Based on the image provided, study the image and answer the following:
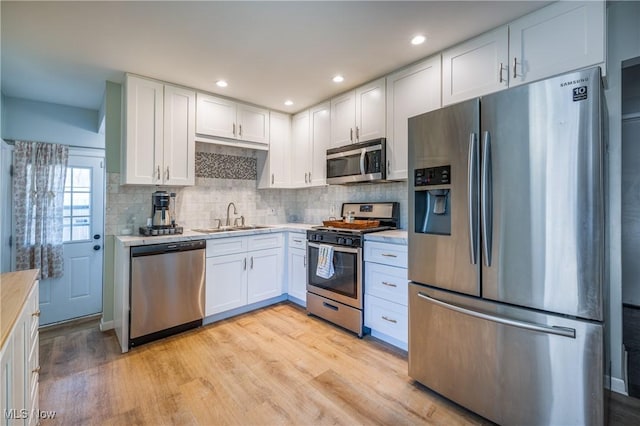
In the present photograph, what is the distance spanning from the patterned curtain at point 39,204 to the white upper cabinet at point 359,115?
3.24 metres

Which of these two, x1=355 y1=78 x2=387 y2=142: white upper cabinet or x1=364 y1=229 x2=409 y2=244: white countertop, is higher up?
x1=355 y1=78 x2=387 y2=142: white upper cabinet

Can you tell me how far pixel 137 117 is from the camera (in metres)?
Result: 2.80

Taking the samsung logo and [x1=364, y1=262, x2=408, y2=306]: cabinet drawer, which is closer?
the samsung logo

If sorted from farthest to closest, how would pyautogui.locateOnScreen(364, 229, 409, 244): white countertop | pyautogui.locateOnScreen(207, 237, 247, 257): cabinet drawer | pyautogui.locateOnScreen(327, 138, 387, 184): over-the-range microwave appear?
1. pyautogui.locateOnScreen(207, 237, 247, 257): cabinet drawer
2. pyautogui.locateOnScreen(327, 138, 387, 184): over-the-range microwave
3. pyautogui.locateOnScreen(364, 229, 409, 244): white countertop

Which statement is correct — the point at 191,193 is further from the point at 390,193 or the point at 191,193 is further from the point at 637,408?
the point at 637,408

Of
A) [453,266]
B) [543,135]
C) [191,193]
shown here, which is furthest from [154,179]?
[543,135]

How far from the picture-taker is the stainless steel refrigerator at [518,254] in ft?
4.36

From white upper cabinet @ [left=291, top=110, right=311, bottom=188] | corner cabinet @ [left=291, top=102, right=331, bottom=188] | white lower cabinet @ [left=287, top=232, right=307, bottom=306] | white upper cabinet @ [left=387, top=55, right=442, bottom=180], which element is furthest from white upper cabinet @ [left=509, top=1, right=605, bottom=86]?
white lower cabinet @ [left=287, top=232, right=307, bottom=306]

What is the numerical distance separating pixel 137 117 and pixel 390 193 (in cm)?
268

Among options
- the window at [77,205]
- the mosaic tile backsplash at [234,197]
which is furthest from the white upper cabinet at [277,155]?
the window at [77,205]

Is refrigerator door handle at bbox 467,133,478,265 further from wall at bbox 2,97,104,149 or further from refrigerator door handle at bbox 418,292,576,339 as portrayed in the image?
wall at bbox 2,97,104,149

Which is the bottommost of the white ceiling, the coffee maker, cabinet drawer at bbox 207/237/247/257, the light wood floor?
the light wood floor

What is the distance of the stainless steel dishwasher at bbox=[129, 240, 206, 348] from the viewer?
2539mm

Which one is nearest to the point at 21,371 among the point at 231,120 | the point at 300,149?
the point at 231,120
